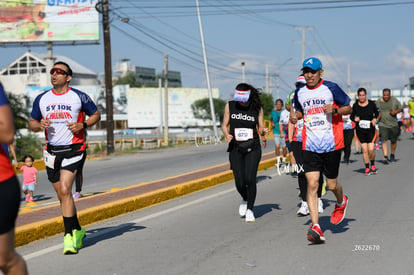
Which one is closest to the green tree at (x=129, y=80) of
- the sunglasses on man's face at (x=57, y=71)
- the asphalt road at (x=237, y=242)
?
the asphalt road at (x=237, y=242)

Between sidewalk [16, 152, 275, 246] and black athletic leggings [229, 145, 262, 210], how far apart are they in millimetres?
1893

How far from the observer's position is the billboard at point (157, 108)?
99.6 meters

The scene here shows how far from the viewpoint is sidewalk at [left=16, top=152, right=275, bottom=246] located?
7.87 meters

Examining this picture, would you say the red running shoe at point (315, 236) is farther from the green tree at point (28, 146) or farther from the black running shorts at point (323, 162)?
the green tree at point (28, 146)

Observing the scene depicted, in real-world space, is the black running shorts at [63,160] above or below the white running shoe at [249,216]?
above

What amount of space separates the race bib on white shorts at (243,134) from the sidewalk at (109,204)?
209 cm

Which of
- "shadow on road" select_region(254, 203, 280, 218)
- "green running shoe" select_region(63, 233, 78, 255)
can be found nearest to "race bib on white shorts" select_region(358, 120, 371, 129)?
"shadow on road" select_region(254, 203, 280, 218)

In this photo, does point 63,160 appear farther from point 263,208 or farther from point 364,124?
point 364,124

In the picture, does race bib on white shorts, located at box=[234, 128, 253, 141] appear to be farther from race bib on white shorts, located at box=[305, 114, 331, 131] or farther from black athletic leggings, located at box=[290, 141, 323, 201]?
race bib on white shorts, located at box=[305, 114, 331, 131]

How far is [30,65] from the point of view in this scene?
110500 millimetres

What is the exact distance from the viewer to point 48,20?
59.6 m

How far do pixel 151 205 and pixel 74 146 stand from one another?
398 centimetres

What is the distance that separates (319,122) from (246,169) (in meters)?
1.94

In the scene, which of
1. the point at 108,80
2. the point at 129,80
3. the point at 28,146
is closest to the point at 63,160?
the point at 108,80
